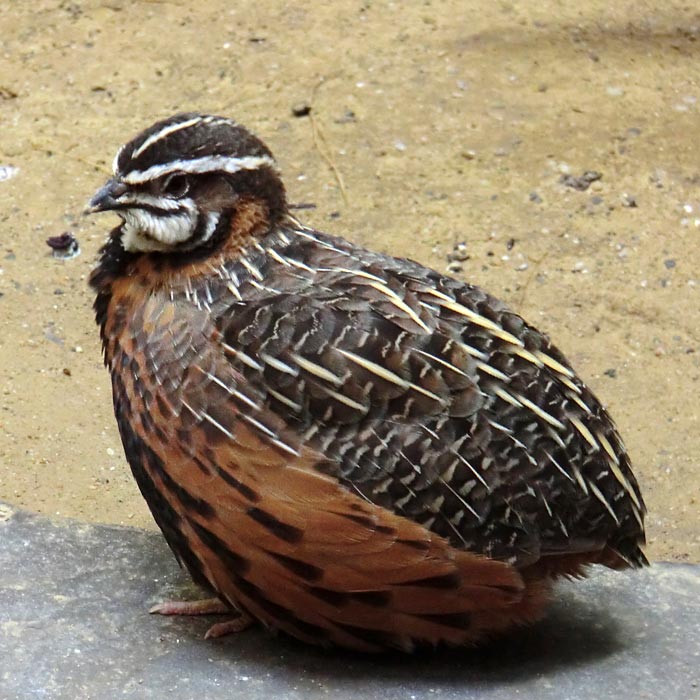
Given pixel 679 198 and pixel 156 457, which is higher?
pixel 156 457

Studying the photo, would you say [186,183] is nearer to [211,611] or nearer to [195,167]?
[195,167]

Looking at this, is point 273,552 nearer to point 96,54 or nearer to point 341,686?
point 341,686

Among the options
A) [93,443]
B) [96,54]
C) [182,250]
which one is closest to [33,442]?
[93,443]

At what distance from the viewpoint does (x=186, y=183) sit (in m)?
4.71

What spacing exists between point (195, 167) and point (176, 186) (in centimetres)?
11

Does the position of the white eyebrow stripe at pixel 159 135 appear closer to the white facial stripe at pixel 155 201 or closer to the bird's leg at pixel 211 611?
the white facial stripe at pixel 155 201

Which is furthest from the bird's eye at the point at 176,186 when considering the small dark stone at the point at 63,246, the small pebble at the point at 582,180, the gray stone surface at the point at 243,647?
the small pebble at the point at 582,180

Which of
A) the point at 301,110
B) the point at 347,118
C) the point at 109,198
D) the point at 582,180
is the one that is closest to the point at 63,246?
the point at 301,110

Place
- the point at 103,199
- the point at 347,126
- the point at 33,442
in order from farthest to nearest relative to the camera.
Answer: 1. the point at 347,126
2. the point at 33,442
3. the point at 103,199

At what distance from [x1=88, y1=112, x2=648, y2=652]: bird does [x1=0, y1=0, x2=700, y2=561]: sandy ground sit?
1747mm

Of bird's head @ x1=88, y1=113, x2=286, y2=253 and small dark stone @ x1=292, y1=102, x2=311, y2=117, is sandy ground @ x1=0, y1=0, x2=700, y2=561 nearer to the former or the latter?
small dark stone @ x1=292, y1=102, x2=311, y2=117

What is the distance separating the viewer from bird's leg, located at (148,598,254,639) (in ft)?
15.5

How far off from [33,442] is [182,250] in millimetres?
2114

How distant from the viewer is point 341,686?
4.43 m
